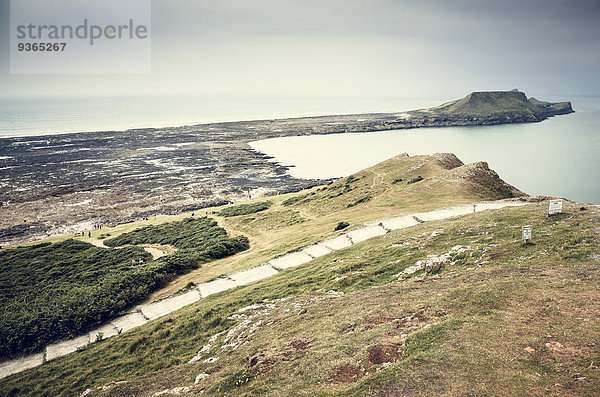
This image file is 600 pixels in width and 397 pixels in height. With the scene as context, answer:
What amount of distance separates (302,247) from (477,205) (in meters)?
21.3

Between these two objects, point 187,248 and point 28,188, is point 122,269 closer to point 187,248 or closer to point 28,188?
point 187,248

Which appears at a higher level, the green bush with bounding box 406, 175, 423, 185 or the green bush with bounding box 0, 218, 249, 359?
the green bush with bounding box 406, 175, 423, 185

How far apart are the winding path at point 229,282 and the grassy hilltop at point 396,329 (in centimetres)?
238

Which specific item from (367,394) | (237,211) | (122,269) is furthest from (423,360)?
(237,211)

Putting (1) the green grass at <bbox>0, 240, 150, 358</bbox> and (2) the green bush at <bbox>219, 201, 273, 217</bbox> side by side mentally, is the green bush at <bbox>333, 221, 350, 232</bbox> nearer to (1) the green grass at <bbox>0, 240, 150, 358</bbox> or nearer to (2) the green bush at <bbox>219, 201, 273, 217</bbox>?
(1) the green grass at <bbox>0, 240, 150, 358</bbox>

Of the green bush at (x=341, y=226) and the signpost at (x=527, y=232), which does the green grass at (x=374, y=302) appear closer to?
the signpost at (x=527, y=232)

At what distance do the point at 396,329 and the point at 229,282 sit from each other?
2222 centimetres

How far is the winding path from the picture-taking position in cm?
2675

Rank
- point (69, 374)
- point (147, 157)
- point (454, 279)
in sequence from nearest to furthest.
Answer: point (454, 279), point (69, 374), point (147, 157)

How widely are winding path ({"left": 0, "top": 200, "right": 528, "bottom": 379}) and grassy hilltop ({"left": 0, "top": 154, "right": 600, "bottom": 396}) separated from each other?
2382 millimetres

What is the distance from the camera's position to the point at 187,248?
4816 cm

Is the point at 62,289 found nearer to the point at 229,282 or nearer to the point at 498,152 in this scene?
the point at 229,282

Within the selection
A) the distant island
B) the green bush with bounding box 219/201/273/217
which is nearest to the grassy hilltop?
the green bush with bounding box 219/201/273/217

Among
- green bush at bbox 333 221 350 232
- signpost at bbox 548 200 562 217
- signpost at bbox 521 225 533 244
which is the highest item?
signpost at bbox 548 200 562 217
